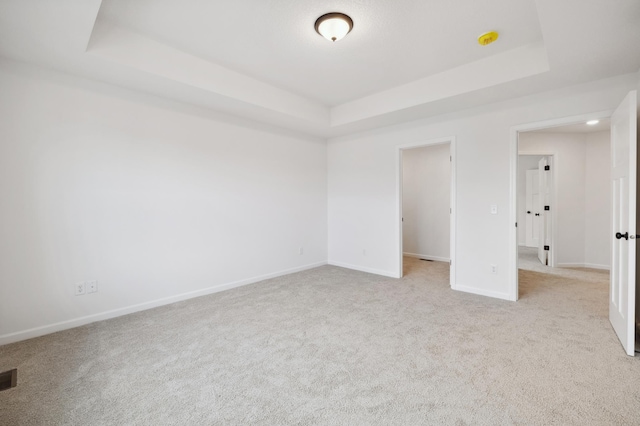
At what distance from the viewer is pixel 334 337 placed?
8.24ft

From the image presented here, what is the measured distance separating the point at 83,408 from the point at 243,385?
902 millimetres

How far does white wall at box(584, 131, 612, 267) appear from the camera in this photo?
194 inches

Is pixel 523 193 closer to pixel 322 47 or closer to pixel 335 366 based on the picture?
pixel 322 47

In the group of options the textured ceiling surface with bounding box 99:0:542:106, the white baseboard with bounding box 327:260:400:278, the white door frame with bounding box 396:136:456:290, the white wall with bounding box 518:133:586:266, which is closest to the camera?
the textured ceiling surface with bounding box 99:0:542:106

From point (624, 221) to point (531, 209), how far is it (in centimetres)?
546

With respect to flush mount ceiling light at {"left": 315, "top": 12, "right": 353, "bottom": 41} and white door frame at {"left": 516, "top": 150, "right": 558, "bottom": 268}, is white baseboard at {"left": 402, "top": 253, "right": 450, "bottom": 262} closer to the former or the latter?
white door frame at {"left": 516, "top": 150, "right": 558, "bottom": 268}

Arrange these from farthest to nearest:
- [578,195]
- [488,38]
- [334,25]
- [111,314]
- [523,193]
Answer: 1. [523,193]
2. [578,195]
3. [111,314]
4. [488,38]
5. [334,25]

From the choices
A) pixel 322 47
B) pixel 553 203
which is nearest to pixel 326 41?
pixel 322 47

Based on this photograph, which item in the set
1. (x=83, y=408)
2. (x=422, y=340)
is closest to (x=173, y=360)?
(x=83, y=408)

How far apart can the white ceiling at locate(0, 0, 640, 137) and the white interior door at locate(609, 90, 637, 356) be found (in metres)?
0.62

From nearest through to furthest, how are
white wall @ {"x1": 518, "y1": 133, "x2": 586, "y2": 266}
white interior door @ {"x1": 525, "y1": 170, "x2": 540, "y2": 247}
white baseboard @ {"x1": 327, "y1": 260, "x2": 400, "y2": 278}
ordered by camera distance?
white baseboard @ {"x1": 327, "y1": 260, "x2": 400, "y2": 278}
white wall @ {"x1": 518, "y1": 133, "x2": 586, "y2": 266}
white interior door @ {"x1": 525, "y1": 170, "x2": 540, "y2": 247}

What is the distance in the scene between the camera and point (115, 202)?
2973 millimetres

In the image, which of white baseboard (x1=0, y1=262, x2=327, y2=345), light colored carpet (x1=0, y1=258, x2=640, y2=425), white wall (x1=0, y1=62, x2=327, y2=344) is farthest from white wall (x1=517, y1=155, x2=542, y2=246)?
white baseboard (x1=0, y1=262, x2=327, y2=345)

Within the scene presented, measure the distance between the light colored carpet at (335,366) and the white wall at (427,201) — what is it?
8.53 feet
